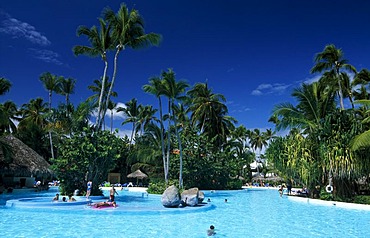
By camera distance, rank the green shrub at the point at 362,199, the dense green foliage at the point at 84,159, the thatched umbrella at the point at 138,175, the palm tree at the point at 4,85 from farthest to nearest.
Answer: the thatched umbrella at the point at 138,175, the palm tree at the point at 4,85, the dense green foliage at the point at 84,159, the green shrub at the point at 362,199

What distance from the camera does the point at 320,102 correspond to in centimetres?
2077

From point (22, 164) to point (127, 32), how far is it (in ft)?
50.3

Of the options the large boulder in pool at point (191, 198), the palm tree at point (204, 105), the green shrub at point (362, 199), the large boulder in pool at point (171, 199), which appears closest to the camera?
the large boulder in pool at point (171, 199)

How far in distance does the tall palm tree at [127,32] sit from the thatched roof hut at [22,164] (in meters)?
11.4

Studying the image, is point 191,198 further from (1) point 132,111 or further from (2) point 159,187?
(1) point 132,111

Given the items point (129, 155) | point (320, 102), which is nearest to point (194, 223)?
point (320, 102)

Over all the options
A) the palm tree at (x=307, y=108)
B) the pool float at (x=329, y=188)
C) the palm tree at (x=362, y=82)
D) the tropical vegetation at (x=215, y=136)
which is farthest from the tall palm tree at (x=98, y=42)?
the palm tree at (x=362, y=82)

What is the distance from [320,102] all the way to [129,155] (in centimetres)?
2571

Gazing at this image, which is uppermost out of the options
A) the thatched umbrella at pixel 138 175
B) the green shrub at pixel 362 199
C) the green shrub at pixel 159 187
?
the thatched umbrella at pixel 138 175

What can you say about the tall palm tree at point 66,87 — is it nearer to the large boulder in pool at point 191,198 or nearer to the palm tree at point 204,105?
the palm tree at point 204,105

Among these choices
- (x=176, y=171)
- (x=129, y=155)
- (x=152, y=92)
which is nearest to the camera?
(x=152, y=92)

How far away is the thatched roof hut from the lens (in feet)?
88.0

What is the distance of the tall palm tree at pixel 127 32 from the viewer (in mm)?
22953

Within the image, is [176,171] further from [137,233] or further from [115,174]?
[137,233]
